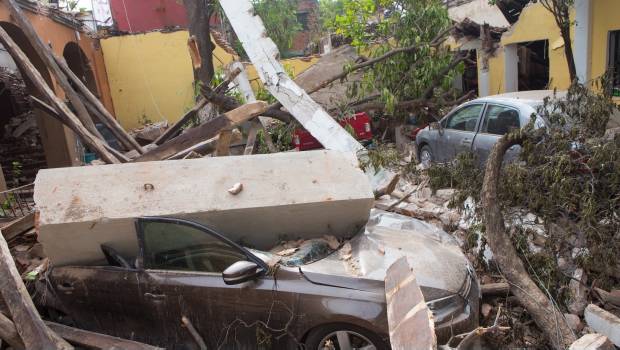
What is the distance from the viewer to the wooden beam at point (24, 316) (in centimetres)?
392

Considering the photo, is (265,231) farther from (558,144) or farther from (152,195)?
(558,144)

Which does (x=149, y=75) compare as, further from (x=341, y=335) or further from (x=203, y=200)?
(x=341, y=335)

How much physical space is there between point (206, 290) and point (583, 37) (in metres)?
9.14

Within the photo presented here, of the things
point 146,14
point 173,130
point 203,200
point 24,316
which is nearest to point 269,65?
point 173,130

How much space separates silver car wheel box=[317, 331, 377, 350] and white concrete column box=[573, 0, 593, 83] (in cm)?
830

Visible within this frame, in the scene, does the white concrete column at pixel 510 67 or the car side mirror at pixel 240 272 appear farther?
the white concrete column at pixel 510 67

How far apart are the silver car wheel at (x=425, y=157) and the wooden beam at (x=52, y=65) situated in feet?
19.8

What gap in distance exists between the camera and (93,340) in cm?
419

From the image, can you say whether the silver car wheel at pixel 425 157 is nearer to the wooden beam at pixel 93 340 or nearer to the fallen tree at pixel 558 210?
the fallen tree at pixel 558 210

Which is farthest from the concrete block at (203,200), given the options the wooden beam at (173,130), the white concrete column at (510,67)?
the white concrete column at (510,67)

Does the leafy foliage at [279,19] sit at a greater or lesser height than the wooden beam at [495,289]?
greater

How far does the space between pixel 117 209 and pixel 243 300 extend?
1.50 meters

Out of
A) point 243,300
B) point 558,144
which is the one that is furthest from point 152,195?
point 558,144

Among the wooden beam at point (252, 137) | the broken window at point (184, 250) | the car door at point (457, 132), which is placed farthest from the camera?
the car door at point (457, 132)
